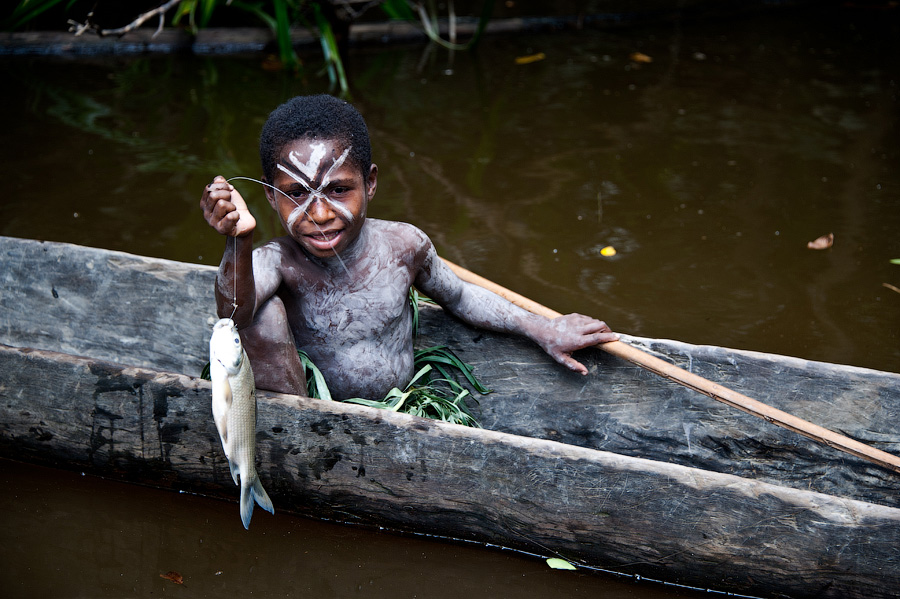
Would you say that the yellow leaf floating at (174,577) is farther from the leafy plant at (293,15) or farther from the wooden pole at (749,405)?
the leafy plant at (293,15)

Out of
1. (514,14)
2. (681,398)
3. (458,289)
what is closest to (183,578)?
(458,289)

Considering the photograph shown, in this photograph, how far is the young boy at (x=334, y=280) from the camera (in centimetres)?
229

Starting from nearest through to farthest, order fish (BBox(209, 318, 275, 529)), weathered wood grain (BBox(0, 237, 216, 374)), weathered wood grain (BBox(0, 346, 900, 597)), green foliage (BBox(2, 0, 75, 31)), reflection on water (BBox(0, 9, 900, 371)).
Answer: fish (BBox(209, 318, 275, 529)), weathered wood grain (BBox(0, 346, 900, 597)), weathered wood grain (BBox(0, 237, 216, 374)), reflection on water (BBox(0, 9, 900, 371)), green foliage (BBox(2, 0, 75, 31))

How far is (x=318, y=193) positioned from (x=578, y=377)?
1096 mm

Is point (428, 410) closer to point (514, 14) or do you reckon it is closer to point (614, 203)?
point (614, 203)

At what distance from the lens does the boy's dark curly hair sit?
90.7 inches

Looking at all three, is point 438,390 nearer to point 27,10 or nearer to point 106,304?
point 106,304

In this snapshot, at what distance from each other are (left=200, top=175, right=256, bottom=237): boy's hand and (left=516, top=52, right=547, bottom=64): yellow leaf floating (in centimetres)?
567

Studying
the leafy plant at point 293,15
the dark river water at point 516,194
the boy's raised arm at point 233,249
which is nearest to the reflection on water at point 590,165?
the dark river water at point 516,194

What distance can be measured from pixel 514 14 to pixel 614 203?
4.37 metres

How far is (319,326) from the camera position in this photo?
2.53 meters

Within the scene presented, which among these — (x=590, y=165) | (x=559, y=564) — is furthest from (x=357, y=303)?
(x=590, y=165)

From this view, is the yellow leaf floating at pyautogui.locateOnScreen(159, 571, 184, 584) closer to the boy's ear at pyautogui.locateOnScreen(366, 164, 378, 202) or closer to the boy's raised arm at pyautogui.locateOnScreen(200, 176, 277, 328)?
the boy's raised arm at pyautogui.locateOnScreen(200, 176, 277, 328)

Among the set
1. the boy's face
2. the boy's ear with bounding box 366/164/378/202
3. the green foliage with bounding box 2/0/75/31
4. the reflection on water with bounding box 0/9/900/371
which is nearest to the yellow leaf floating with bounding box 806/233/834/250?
the reflection on water with bounding box 0/9/900/371
